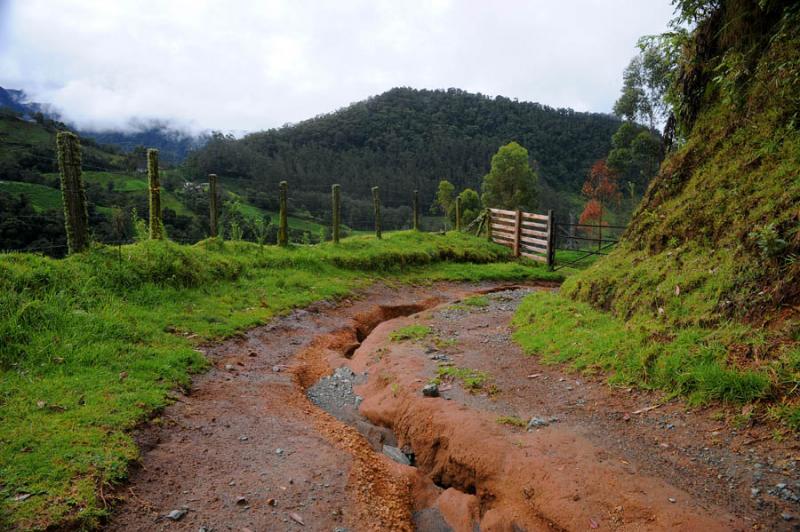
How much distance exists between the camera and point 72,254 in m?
7.88

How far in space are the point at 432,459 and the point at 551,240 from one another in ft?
48.9

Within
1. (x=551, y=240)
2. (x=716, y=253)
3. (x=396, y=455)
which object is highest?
(x=716, y=253)

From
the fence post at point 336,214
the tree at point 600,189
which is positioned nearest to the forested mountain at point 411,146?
the tree at point 600,189

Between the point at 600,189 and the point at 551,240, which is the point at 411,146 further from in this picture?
the point at 551,240

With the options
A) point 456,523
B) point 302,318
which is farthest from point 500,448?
point 302,318

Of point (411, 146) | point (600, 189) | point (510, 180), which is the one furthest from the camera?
point (411, 146)

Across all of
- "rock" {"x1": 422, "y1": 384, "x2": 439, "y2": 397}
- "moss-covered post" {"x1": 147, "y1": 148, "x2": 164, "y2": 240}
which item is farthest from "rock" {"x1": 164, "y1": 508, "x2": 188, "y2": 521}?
"moss-covered post" {"x1": 147, "y1": 148, "x2": 164, "y2": 240}

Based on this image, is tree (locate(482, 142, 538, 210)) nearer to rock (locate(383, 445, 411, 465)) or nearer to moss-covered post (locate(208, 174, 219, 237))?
moss-covered post (locate(208, 174, 219, 237))

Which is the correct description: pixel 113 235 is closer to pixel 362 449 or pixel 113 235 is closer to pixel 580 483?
pixel 362 449

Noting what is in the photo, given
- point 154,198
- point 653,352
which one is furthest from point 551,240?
point 154,198

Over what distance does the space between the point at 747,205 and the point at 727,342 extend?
2265mm

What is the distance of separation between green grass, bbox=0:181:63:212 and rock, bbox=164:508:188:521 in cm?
2084

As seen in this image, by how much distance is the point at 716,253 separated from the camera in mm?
5543

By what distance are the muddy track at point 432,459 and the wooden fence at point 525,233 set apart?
12.4 metres
